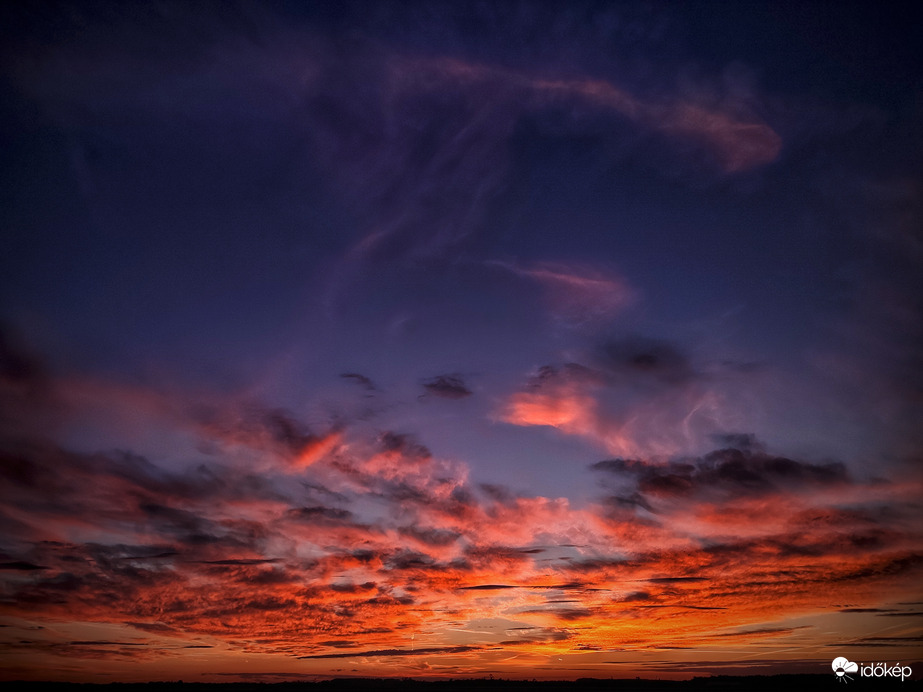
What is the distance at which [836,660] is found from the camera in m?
126

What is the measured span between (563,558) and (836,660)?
3201 inches

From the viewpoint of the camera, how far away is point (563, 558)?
9225 cm

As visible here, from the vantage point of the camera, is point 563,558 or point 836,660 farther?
point 836,660

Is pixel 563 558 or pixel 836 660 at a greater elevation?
pixel 563 558
